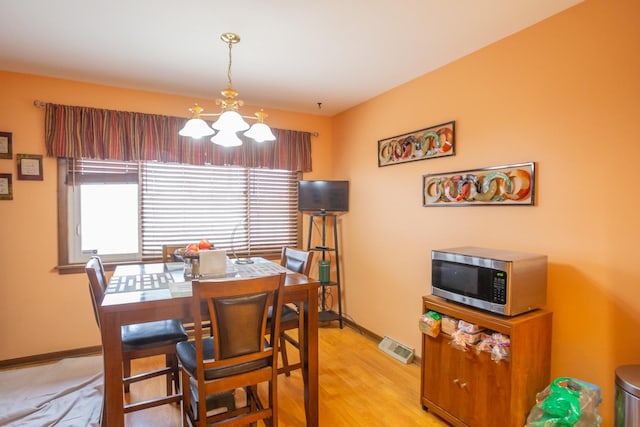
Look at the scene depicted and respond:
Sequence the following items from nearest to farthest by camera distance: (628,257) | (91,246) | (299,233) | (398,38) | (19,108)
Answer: (628,257), (398,38), (19,108), (91,246), (299,233)

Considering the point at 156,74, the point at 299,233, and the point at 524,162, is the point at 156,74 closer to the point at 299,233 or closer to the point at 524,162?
the point at 299,233

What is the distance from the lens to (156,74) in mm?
2900

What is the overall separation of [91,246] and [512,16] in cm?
384

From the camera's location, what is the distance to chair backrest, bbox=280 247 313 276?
102 inches

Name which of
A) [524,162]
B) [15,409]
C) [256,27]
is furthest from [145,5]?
[15,409]

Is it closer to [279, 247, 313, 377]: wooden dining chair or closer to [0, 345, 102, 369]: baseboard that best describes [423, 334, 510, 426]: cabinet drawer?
[279, 247, 313, 377]: wooden dining chair

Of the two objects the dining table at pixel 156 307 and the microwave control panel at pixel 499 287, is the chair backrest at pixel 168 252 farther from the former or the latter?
the microwave control panel at pixel 499 287

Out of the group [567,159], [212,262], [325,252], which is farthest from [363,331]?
[567,159]

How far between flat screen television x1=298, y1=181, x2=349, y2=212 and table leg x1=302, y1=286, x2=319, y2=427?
1910 millimetres

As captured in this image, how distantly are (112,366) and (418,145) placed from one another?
2.66 m

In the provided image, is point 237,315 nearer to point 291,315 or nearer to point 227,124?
point 291,315

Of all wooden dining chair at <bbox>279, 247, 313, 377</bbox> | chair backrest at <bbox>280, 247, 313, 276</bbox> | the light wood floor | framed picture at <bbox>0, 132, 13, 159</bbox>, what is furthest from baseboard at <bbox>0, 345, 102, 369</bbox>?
chair backrest at <bbox>280, 247, 313, 276</bbox>

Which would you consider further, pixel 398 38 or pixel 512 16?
pixel 398 38

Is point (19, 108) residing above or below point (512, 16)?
below
